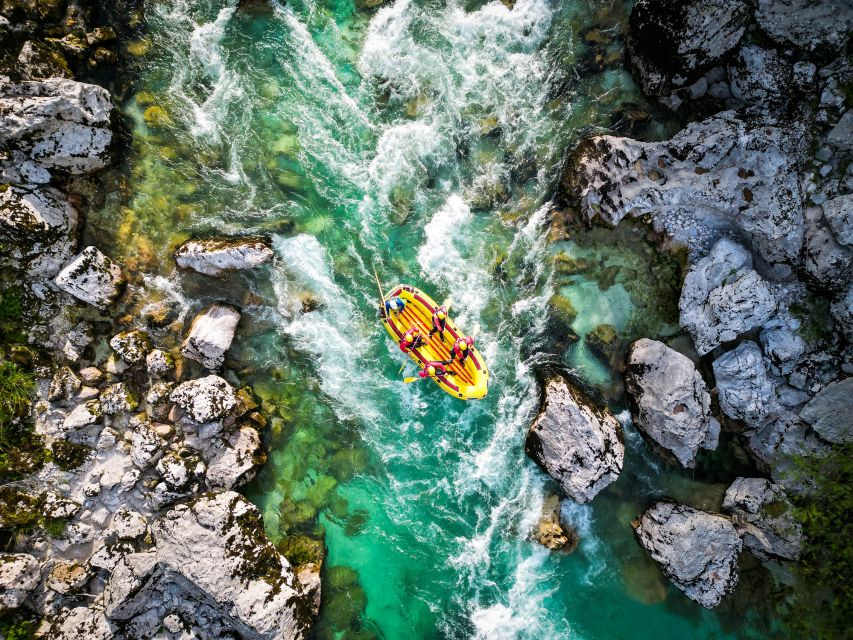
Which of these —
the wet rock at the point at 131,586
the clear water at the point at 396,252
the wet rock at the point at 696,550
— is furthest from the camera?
the clear water at the point at 396,252

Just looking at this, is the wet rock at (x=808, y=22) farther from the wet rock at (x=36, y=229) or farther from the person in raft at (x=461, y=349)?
the wet rock at (x=36, y=229)

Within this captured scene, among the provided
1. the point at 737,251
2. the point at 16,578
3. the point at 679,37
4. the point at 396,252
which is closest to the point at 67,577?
the point at 16,578

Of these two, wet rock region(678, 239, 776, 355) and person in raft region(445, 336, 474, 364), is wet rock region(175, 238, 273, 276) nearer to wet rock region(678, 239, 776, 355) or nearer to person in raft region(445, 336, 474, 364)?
person in raft region(445, 336, 474, 364)

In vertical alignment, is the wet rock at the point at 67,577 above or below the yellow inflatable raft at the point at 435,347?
below

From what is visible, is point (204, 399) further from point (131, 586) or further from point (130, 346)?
point (131, 586)

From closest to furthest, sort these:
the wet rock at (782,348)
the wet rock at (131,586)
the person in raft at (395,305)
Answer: the wet rock at (131,586) → the wet rock at (782,348) → the person in raft at (395,305)

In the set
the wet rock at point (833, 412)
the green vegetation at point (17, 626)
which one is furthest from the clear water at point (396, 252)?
the green vegetation at point (17, 626)

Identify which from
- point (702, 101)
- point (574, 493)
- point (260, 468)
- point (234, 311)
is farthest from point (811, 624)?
point (234, 311)
